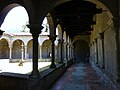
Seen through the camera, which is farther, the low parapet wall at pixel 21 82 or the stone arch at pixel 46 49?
the stone arch at pixel 46 49

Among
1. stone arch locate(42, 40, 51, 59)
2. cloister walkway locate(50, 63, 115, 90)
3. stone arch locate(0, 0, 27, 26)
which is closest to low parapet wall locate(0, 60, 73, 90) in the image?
cloister walkway locate(50, 63, 115, 90)

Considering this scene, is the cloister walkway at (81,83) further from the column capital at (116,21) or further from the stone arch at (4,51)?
the stone arch at (4,51)

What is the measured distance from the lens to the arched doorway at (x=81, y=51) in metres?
29.1

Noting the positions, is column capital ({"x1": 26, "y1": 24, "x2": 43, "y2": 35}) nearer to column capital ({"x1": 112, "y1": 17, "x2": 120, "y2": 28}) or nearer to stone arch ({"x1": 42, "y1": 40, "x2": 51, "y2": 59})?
column capital ({"x1": 112, "y1": 17, "x2": 120, "y2": 28})

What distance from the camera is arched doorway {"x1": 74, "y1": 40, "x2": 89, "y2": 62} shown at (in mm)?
29094

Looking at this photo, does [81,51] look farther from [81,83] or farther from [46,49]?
[81,83]

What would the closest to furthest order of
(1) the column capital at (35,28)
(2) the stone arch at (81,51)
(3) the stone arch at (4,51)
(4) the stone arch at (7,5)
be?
(1) the column capital at (35,28), (4) the stone arch at (7,5), (2) the stone arch at (81,51), (3) the stone arch at (4,51)

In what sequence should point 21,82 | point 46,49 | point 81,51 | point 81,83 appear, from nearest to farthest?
point 21,82 → point 81,83 → point 81,51 → point 46,49

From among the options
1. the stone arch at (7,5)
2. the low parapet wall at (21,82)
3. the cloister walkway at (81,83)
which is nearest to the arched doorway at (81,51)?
the cloister walkway at (81,83)

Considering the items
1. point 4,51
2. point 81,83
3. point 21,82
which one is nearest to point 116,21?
point 81,83

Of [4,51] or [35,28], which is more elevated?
[35,28]

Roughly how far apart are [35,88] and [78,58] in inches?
912

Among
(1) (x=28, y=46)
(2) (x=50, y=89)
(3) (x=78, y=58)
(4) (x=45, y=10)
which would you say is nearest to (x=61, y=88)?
(2) (x=50, y=89)

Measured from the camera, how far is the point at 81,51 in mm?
29266
